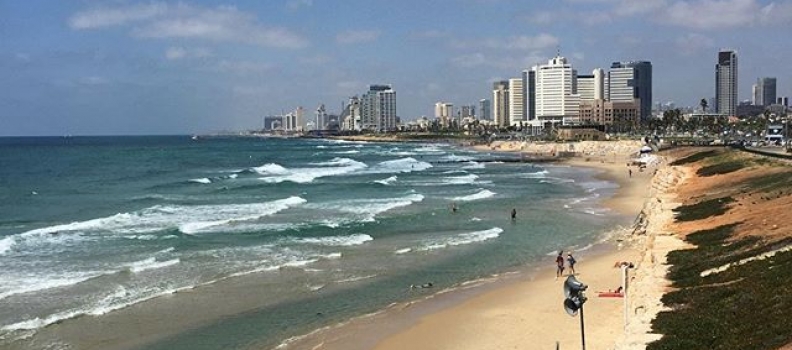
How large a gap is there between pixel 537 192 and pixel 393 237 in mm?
22724

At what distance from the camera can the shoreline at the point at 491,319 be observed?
16.8m

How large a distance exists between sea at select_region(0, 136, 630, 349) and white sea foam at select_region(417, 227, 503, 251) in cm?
8

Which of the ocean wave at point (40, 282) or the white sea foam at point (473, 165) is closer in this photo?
the ocean wave at point (40, 282)

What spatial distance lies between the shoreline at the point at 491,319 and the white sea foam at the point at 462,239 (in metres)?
4.96

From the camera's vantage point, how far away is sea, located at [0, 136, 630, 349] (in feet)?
60.7

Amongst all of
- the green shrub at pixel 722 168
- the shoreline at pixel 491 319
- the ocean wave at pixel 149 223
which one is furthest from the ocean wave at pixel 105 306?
the green shrub at pixel 722 168

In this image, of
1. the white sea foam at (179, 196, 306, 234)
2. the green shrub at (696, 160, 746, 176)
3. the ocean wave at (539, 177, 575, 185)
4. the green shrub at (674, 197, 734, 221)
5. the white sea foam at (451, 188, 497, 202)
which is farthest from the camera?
the ocean wave at (539, 177, 575, 185)

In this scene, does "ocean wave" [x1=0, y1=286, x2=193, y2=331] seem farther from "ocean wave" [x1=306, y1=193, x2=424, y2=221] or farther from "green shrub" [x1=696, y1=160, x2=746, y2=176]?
"green shrub" [x1=696, y1=160, x2=746, y2=176]

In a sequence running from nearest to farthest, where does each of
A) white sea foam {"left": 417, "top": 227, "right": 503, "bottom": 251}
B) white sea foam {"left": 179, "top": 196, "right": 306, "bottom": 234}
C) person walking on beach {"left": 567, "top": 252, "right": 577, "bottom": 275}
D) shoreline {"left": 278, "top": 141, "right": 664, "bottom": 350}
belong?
shoreline {"left": 278, "top": 141, "right": 664, "bottom": 350} < person walking on beach {"left": 567, "top": 252, "right": 577, "bottom": 275} < white sea foam {"left": 417, "top": 227, "right": 503, "bottom": 251} < white sea foam {"left": 179, "top": 196, "right": 306, "bottom": 234}

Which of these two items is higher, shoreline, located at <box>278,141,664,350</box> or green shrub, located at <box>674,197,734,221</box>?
green shrub, located at <box>674,197,734,221</box>

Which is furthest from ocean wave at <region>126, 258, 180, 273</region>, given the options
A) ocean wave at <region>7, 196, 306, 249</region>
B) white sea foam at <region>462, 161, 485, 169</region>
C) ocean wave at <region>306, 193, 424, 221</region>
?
white sea foam at <region>462, 161, 485, 169</region>

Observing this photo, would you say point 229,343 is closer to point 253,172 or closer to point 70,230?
point 70,230

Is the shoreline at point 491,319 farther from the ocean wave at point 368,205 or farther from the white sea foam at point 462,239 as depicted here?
the ocean wave at point 368,205

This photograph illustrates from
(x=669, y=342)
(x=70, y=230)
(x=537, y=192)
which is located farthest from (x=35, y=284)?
(x=537, y=192)
